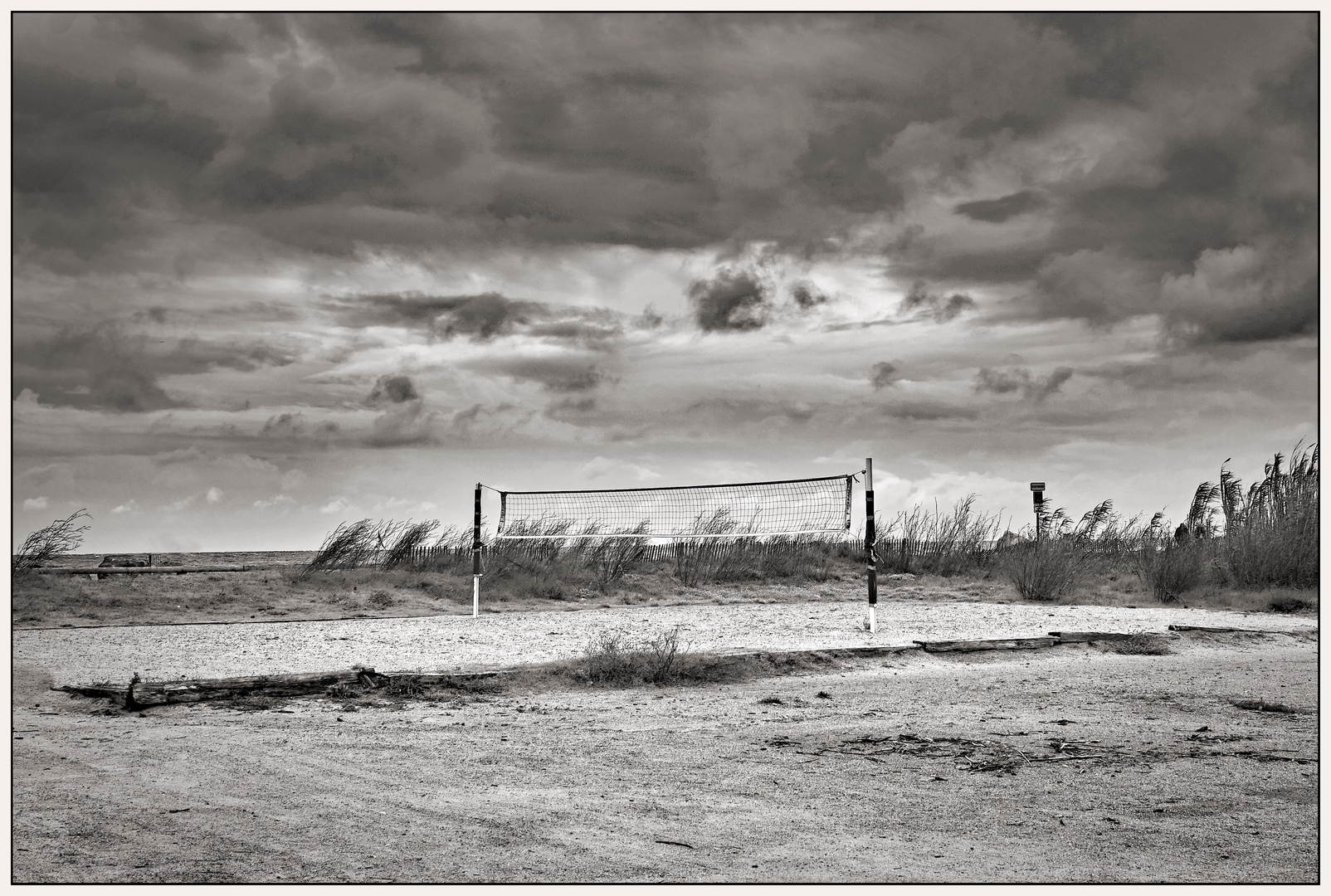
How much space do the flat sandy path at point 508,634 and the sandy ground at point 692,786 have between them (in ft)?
2.79

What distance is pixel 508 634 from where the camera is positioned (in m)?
11.2

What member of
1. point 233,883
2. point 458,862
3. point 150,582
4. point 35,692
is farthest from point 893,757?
point 150,582

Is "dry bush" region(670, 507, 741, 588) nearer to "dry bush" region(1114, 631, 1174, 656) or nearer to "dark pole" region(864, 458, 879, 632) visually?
"dark pole" region(864, 458, 879, 632)

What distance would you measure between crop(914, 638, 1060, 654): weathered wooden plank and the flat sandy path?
0.36m

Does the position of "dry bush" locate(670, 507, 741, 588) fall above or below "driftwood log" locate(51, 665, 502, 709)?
above

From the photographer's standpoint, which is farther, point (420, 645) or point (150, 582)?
point (150, 582)

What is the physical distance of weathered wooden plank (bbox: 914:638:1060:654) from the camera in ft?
32.8

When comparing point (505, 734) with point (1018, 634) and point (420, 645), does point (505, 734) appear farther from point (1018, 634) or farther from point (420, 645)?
point (1018, 634)

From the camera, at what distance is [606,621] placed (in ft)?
40.7

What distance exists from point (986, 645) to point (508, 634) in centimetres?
457

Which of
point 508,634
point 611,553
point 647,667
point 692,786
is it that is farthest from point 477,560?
point 692,786

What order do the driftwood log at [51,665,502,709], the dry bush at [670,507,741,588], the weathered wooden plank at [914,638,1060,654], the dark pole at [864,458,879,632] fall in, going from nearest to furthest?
1. the driftwood log at [51,665,502,709]
2. the weathered wooden plank at [914,638,1060,654]
3. the dark pole at [864,458,879,632]
4. the dry bush at [670,507,741,588]

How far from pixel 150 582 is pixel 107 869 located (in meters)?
11.8

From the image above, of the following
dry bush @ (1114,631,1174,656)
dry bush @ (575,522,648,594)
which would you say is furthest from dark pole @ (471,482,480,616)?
dry bush @ (1114,631,1174,656)
